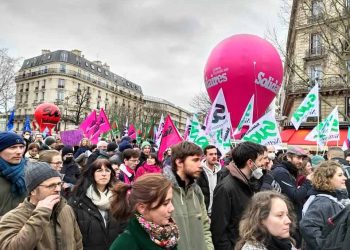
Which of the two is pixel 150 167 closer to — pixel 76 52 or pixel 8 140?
pixel 8 140

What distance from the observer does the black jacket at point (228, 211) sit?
3.76 metres

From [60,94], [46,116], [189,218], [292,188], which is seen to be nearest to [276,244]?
[189,218]

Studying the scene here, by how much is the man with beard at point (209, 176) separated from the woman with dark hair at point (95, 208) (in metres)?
1.50

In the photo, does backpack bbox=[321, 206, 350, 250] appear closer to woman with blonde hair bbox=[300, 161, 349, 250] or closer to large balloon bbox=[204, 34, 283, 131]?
woman with blonde hair bbox=[300, 161, 349, 250]

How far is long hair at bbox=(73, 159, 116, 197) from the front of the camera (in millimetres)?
3951

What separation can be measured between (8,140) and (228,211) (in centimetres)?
234

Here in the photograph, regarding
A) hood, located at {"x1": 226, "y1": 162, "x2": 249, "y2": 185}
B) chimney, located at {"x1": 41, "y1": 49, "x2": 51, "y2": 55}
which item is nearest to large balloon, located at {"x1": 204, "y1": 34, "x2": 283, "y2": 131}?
hood, located at {"x1": 226, "y1": 162, "x2": 249, "y2": 185}

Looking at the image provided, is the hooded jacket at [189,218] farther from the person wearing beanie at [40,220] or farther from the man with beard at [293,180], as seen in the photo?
the man with beard at [293,180]

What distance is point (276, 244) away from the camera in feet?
8.83

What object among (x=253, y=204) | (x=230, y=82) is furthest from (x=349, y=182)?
(x=230, y=82)

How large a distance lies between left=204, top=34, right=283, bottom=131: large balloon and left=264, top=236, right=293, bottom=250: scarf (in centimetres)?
966

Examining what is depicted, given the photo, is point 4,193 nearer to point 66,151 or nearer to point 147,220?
point 147,220

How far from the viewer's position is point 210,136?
8125mm

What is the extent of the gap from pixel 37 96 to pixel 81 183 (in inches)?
3261
